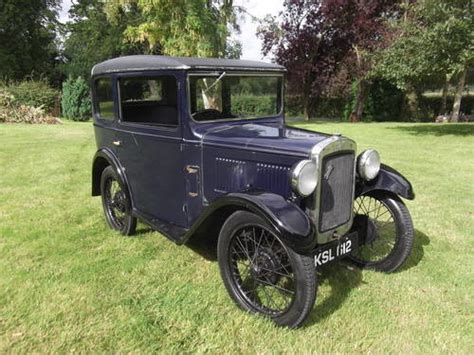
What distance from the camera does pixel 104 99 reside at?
4.32m

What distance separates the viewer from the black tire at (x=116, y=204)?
4.18 m

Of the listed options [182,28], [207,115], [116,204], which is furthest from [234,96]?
[182,28]

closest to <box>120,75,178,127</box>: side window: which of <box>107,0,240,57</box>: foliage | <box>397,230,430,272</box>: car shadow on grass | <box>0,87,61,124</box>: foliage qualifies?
<box>397,230,430,272</box>: car shadow on grass

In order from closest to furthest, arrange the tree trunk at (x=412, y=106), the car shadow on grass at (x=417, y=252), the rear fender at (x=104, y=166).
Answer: the car shadow on grass at (x=417, y=252) → the rear fender at (x=104, y=166) → the tree trunk at (x=412, y=106)

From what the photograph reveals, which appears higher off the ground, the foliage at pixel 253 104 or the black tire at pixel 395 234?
the foliage at pixel 253 104

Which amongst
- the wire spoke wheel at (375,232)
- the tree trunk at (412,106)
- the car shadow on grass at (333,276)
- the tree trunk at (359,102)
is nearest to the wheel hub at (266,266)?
the car shadow on grass at (333,276)

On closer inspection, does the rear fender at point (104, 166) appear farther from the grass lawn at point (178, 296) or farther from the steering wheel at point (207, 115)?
the steering wheel at point (207, 115)

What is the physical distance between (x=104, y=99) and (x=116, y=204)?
115cm

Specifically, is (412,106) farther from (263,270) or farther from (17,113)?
(263,270)

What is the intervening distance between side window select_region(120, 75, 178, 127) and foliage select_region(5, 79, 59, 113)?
15612 mm

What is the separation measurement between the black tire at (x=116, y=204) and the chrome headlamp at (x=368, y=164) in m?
2.28


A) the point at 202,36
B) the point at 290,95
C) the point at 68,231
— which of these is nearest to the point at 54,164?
the point at 68,231

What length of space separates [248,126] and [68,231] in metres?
2.38

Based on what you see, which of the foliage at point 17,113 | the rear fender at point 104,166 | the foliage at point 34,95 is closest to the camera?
the rear fender at point 104,166
